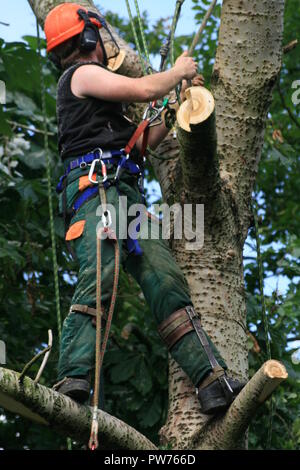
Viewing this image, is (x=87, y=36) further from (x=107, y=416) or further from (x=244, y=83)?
(x=107, y=416)

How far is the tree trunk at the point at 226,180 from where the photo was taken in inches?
140

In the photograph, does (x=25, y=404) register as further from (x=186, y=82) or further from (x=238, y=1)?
(x=238, y=1)

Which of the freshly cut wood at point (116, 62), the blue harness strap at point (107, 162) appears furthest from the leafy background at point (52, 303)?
the blue harness strap at point (107, 162)

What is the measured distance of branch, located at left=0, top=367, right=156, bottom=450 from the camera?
2.92m

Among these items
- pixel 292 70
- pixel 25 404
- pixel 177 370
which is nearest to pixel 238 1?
pixel 177 370

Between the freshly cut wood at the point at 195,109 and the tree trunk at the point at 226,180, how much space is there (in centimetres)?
4

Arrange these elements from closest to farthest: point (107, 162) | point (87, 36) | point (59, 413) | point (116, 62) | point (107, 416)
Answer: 1. point (59, 413)
2. point (107, 416)
3. point (107, 162)
4. point (87, 36)
5. point (116, 62)

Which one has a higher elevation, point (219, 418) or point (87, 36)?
point (87, 36)

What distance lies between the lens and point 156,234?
379cm

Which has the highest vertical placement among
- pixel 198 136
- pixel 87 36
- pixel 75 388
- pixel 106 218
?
pixel 87 36

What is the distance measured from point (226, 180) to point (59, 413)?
1.30 m

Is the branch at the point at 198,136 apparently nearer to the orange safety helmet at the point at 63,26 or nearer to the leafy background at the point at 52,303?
the orange safety helmet at the point at 63,26

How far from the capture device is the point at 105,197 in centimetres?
354

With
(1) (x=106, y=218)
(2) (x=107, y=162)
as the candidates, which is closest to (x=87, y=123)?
(2) (x=107, y=162)
